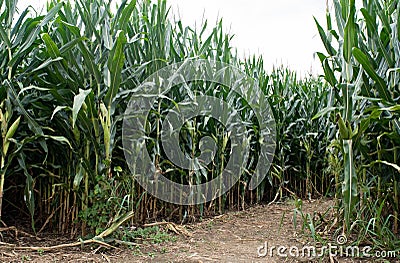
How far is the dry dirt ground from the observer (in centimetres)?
223

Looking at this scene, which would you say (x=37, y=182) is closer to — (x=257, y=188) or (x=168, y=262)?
(x=168, y=262)

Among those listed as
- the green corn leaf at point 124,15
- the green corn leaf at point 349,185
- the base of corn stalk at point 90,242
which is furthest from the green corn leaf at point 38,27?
the green corn leaf at point 349,185

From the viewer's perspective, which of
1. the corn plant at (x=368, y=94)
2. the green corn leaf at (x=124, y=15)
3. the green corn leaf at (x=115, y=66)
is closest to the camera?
the corn plant at (x=368, y=94)

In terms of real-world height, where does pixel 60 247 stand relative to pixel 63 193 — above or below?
below

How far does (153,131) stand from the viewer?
3.25 m

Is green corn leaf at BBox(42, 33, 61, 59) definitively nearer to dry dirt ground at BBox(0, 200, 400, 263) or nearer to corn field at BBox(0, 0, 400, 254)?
corn field at BBox(0, 0, 400, 254)

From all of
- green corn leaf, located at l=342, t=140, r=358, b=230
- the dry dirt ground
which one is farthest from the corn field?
the dry dirt ground

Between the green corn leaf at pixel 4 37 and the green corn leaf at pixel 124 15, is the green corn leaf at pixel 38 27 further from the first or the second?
the green corn leaf at pixel 124 15

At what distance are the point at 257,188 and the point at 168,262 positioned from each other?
8.42 feet

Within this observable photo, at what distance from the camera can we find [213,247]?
8.95 ft

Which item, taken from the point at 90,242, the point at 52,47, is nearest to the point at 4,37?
the point at 52,47

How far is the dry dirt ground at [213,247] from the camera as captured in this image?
7.30ft

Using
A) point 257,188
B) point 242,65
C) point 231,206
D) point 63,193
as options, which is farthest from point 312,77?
point 63,193

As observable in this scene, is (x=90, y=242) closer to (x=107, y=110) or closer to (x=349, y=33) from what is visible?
(x=107, y=110)
